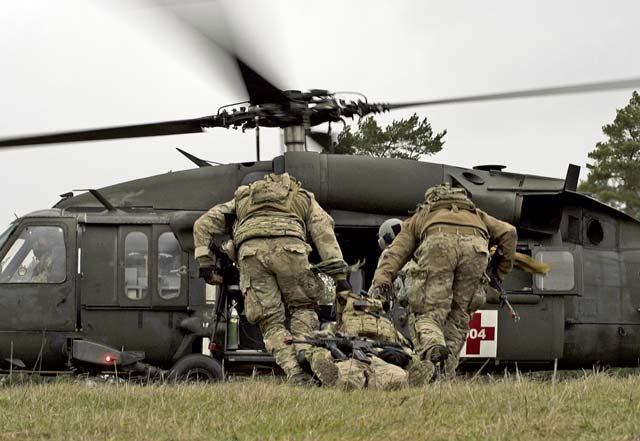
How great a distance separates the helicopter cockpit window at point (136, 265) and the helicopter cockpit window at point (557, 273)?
409 cm

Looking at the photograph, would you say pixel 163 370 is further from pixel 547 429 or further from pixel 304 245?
pixel 547 429

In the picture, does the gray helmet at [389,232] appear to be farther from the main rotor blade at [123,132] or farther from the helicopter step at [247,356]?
the main rotor blade at [123,132]

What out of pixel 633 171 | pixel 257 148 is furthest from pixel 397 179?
pixel 633 171

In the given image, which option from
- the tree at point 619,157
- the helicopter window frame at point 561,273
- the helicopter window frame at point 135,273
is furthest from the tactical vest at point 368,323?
the tree at point 619,157

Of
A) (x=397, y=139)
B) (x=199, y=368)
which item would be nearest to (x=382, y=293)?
(x=199, y=368)

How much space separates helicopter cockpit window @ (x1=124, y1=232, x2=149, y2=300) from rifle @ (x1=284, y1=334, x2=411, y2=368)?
3474 millimetres

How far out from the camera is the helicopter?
10.4 m

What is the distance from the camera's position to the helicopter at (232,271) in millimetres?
10398

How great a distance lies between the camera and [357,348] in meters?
7.36

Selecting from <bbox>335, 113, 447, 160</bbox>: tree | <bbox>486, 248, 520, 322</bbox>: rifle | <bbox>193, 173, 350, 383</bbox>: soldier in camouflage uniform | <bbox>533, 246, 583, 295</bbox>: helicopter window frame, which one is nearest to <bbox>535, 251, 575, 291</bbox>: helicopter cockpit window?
<bbox>533, 246, 583, 295</bbox>: helicopter window frame

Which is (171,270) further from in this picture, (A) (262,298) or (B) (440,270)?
(B) (440,270)

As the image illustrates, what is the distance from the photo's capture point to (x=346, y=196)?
1097 centimetres

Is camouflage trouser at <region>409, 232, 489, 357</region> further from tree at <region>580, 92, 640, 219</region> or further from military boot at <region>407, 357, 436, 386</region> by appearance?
tree at <region>580, 92, 640, 219</region>

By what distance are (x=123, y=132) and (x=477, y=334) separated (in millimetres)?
4144
